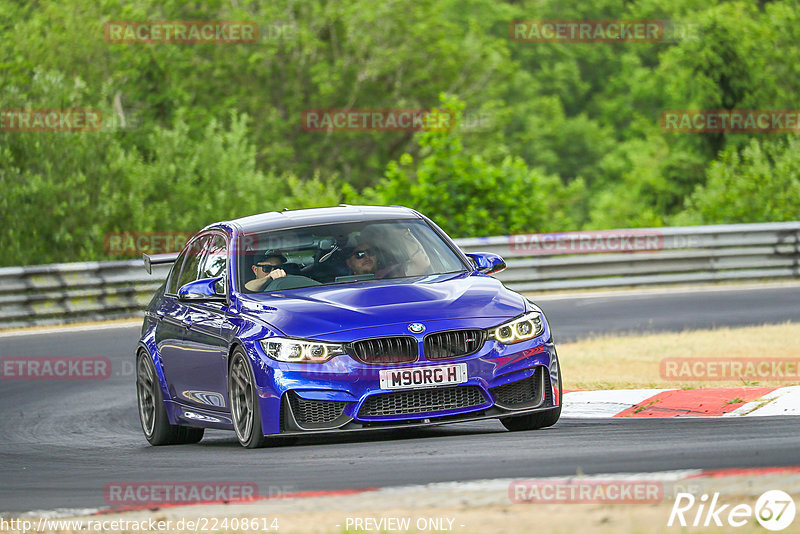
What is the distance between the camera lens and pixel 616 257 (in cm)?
2405

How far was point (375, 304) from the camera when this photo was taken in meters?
8.84

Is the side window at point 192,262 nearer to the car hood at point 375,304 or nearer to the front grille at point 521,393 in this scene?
the car hood at point 375,304

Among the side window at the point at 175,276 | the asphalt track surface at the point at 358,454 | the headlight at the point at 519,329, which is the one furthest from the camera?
the side window at the point at 175,276

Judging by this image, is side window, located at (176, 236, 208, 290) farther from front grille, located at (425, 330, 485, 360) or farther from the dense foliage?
the dense foliage

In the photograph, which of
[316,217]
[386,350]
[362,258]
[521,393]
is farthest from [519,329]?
[316,217]

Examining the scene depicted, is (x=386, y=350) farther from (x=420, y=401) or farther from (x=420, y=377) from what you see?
(x=420, y=401)

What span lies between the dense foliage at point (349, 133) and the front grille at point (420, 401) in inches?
738

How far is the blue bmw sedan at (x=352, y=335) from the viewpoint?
861 centimetres

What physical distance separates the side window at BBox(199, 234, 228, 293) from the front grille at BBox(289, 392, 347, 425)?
1.54 meters

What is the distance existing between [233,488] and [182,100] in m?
45.8

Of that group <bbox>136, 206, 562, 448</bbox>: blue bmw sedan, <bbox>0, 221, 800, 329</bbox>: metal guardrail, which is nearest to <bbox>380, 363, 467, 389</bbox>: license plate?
<bbox>136, 206, 562, 448</bbox>: blue bmw sedan

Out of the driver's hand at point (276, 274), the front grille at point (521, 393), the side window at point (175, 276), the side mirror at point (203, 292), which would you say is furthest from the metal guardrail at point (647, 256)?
the front grille at point (521, 393)

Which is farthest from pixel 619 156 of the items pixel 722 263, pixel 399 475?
pixel 399 475

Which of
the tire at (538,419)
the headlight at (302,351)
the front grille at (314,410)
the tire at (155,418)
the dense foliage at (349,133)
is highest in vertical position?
the headlight at (302,351)
